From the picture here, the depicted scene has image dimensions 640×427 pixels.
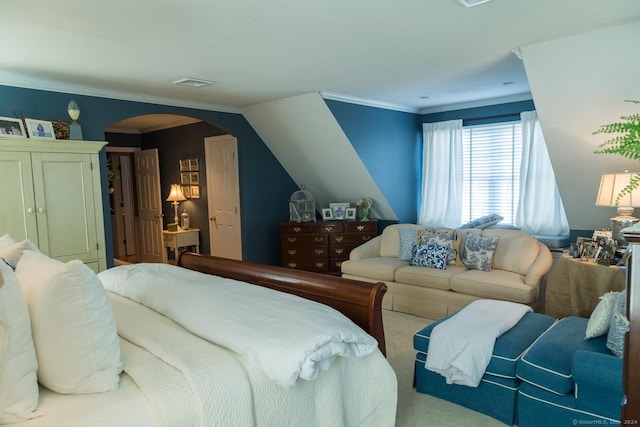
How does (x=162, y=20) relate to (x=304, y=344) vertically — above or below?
above

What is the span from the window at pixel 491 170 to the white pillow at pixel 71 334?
5.01 metres

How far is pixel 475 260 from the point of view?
14.1 feet

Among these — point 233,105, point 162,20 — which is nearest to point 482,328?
point 162,20

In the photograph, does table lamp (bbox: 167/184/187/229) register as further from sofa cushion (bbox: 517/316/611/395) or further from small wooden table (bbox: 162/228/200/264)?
sofa cushion (bbox: 517/316/611/395)

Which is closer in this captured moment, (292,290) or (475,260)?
(292,290)

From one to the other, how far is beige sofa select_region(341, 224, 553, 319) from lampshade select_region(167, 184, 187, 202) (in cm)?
335

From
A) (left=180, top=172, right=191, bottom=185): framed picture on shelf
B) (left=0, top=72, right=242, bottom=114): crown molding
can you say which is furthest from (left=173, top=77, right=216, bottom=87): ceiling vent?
(left=180, top=172, right=191, bottom=185): framed picture on shelf

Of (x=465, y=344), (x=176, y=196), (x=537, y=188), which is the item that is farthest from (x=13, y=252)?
(x=537, y=188)

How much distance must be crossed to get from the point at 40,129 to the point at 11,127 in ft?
0.71

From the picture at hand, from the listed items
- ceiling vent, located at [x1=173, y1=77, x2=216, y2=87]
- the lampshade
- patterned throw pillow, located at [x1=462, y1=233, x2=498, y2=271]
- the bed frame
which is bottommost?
patterned throw pillow, located at [x1=462, y1=233, x2=498, y2=271]

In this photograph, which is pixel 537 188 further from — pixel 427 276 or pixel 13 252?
pixel 13 252

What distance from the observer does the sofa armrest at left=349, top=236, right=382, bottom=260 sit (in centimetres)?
504

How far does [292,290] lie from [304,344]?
930 mm

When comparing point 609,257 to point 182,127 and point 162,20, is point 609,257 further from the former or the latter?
point 182,127
